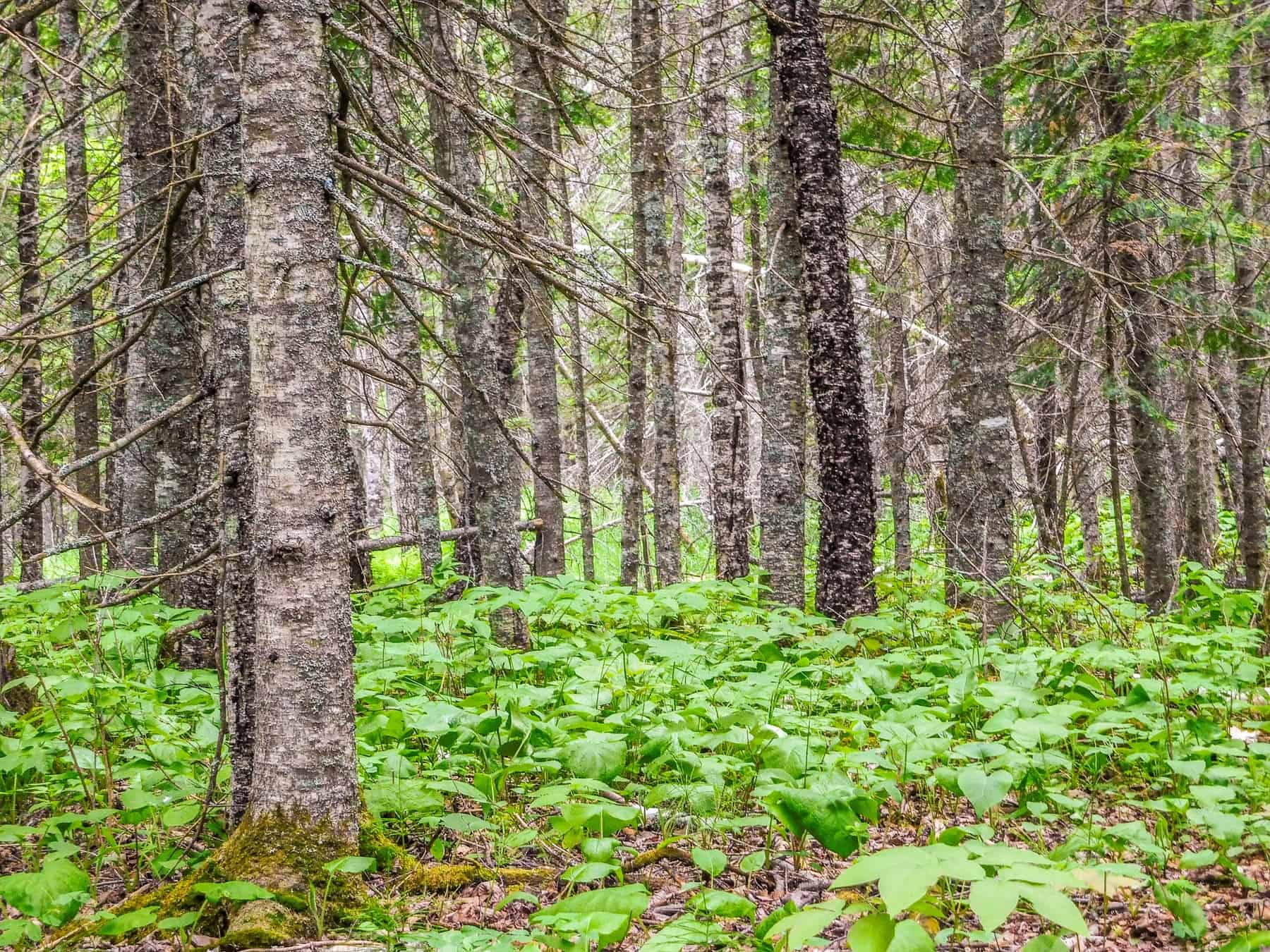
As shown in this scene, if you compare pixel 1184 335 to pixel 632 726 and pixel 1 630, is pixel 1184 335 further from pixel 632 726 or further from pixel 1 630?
pixel 1 630

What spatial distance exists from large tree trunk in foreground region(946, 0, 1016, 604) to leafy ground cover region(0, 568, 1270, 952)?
2.31 meters

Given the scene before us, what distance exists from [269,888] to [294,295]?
191 cm

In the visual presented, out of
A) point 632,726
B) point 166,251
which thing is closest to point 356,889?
point 632,726

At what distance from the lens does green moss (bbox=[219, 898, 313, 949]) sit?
2781 millimetres

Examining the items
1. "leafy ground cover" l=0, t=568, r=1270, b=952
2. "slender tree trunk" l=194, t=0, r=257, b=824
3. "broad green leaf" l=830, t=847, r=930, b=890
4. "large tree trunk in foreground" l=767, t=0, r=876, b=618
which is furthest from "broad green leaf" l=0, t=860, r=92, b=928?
"large tree trunk in foreground" l=767, t=0, r=876, b=618

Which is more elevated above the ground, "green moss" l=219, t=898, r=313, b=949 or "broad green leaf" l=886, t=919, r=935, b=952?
"broad green leaf" l=886, t=919, r=935, b=952

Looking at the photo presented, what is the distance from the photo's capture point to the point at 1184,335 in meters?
7.93

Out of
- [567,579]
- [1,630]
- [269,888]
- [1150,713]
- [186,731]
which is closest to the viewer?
[269,888]

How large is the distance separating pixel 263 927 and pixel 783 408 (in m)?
6.07

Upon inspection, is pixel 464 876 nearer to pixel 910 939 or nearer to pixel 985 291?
pixel 910 939

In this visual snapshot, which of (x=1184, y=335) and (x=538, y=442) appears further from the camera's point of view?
(x=538, y=442)

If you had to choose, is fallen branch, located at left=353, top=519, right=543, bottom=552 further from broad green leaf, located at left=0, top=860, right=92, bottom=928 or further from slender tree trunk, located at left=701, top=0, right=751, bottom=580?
broad green leaf, located at left=0, top=860, right=92, bottom=928

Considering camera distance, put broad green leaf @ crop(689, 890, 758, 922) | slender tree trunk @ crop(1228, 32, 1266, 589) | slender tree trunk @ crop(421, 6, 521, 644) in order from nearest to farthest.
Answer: broad green leaf @ crop(689, 890, 758, 922) → slender tree trunk @ crop(421, 6, 521, 644) → slender tree trunk @ crop(1228, 32, 1266, 589)

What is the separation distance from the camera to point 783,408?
26.3 ft
